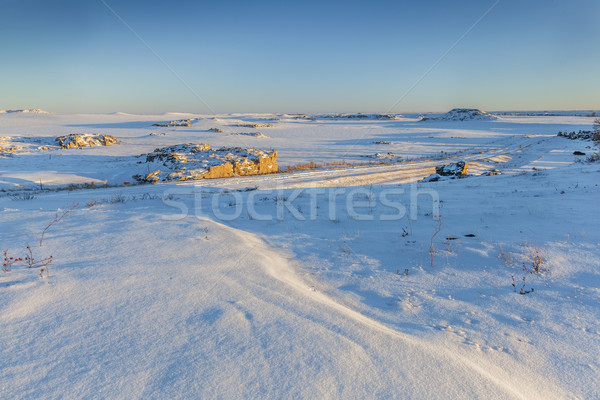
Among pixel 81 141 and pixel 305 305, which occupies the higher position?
pixel 81 141

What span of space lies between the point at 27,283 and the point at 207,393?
2154 millimetres

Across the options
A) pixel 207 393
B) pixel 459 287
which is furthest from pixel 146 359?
pixel 459 287

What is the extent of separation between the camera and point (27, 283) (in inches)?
104

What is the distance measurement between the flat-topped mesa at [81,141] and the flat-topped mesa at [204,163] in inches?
462

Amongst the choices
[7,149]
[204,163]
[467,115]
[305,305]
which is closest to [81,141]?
[7,149]

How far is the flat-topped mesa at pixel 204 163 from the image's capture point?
1267 centimetres

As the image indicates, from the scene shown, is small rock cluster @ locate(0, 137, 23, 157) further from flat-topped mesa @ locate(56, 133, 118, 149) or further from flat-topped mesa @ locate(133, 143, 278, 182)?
flat-topped mesa @ locate(133, 143, 278, 182)

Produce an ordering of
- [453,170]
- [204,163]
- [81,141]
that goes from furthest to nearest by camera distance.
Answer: [81,141] → [204,163] → [453,170]

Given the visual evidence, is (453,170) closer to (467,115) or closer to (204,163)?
(204,163)

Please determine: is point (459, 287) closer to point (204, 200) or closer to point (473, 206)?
point (473, 206)

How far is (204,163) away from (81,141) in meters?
15.8

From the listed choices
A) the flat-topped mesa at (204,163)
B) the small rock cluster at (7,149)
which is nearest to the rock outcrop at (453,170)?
the flat-topped mesa at (204,163)

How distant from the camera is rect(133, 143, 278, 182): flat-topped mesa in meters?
12.7

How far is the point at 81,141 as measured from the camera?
23.3 meters
